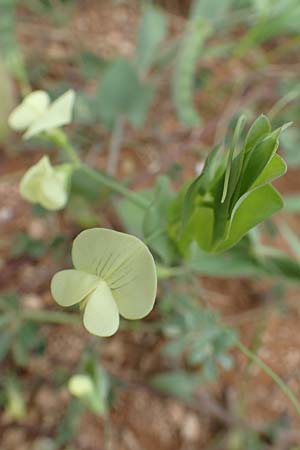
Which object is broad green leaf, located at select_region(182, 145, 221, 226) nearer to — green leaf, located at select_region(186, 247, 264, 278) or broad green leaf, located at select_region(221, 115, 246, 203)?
broad green leaf, located at select_region(221, 115, 246, 203)

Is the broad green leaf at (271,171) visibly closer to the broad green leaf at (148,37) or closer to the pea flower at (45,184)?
the pea flower at (45,184)

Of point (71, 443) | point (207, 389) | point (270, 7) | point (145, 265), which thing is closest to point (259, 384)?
point (207, 389)

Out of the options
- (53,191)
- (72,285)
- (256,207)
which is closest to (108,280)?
(72,285)

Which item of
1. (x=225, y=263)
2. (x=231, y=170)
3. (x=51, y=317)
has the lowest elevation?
(x=51, y=317)

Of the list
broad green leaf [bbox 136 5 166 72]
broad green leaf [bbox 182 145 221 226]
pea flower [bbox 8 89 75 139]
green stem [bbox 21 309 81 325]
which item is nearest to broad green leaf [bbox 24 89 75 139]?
pea flower [bbox 8 89 75 139]

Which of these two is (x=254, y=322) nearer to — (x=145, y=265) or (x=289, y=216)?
(x=289, y=216)

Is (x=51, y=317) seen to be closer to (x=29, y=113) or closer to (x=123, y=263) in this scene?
(x=29, y=113)
